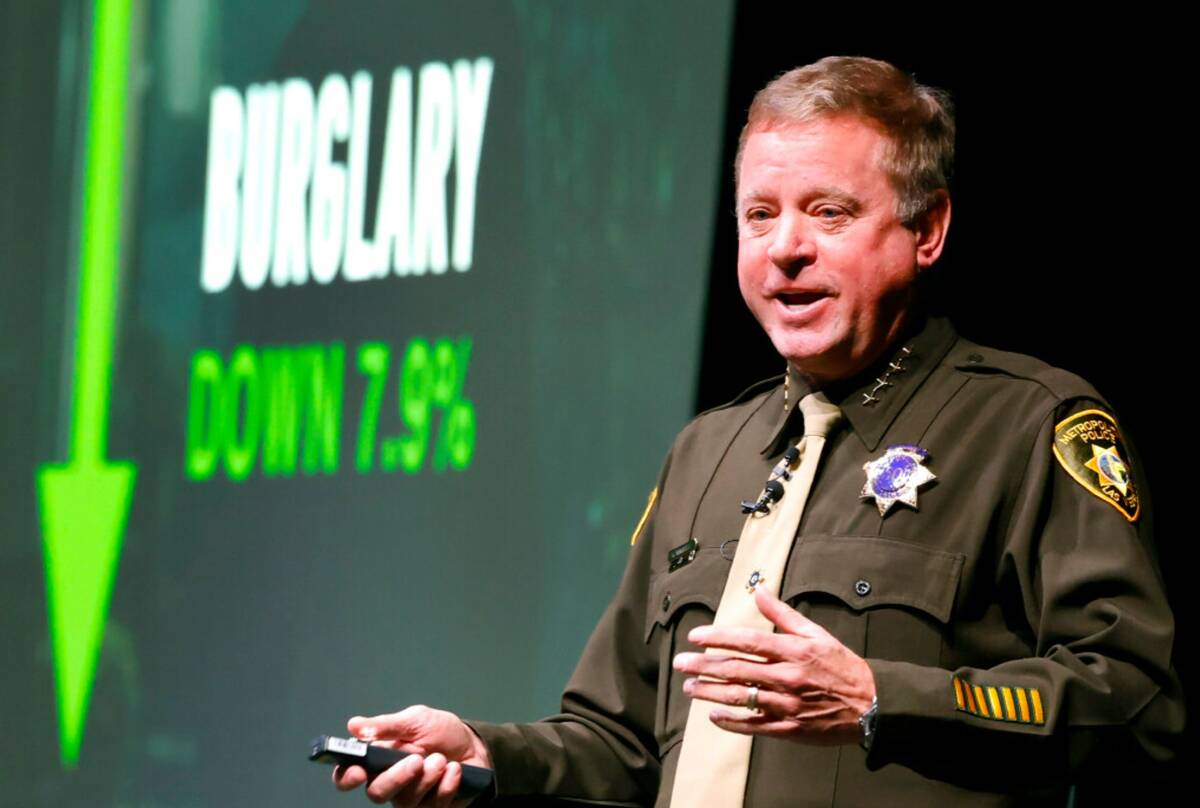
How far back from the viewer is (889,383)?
6.79ft

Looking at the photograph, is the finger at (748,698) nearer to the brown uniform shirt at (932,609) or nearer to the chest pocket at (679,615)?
the brown uniform shirt at (932,609)

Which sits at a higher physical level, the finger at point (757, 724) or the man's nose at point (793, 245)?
the man's nose at point (793, 245)

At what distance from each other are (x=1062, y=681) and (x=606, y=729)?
2.35 ft

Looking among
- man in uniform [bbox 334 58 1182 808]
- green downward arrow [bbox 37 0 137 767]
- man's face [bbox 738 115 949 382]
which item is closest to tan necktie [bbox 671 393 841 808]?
man in uniform [bbox 334 58 1182 808]

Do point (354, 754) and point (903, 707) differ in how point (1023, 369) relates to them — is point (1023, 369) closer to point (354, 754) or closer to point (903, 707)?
point (903, 707)

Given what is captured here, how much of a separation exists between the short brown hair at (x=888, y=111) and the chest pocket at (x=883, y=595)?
437 mm

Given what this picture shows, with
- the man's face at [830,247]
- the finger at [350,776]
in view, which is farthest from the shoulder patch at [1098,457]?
the finger at [350,776]

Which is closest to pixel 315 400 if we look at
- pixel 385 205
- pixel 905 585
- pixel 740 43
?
pixel 385 205

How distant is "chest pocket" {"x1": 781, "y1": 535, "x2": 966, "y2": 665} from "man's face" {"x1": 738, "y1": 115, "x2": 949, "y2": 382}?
0.90 ft

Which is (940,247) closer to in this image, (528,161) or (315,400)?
(528,161)

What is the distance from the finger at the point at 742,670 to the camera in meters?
1.63

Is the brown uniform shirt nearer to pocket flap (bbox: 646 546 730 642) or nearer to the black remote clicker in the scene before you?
pocket flap (bbox: 646 546 730 642)

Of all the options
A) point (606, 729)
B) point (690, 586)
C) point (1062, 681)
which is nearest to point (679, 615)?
point (690, 586)

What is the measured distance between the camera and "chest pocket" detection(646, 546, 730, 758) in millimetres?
2061
